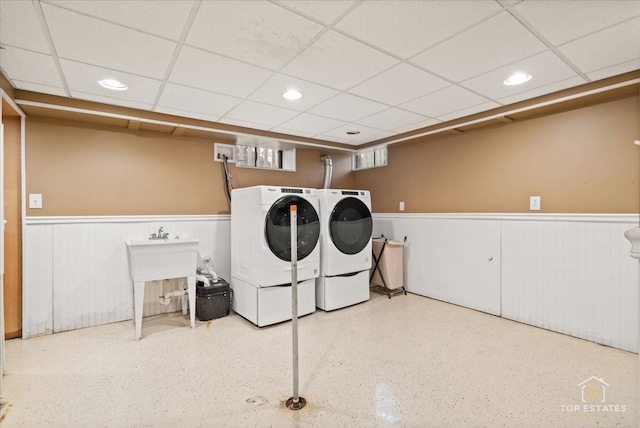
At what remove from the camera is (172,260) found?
299 cm

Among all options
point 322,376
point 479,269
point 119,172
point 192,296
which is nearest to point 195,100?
point 119,172

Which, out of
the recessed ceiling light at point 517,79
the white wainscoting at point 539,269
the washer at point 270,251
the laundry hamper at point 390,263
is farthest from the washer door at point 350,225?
the recessed ceiling light at point 517,79

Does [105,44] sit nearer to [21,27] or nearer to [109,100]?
[21,27]

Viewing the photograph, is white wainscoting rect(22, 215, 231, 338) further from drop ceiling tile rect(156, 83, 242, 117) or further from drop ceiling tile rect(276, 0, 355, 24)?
drop ceiling tile rect(276, 0, 355, 24)

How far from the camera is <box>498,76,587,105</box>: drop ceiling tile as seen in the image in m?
2.46

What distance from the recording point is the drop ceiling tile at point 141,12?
152 centimetres

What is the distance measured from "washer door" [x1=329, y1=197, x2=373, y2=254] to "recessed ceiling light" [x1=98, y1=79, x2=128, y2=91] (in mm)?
2214

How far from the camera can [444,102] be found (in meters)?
2.92

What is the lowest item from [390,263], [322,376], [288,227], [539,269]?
[322,376]

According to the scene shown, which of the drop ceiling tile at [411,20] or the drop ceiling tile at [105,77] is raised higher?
the drop ceiling tile at [411,20]

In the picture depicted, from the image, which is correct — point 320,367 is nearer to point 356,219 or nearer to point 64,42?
point 356,219

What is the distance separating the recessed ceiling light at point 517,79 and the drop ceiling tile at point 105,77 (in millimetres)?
2662

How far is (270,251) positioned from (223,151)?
1.61 m

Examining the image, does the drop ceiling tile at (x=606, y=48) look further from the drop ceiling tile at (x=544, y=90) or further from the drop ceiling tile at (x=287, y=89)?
the drop ceiling tile at (x=287, y=89)
